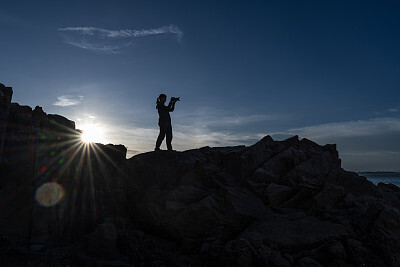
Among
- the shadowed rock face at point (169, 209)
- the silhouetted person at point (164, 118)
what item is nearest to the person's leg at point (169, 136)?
the silhouetted person at point (164, 118)

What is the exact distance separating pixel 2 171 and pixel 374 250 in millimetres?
12995

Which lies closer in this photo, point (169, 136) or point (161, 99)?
point (161, 99)

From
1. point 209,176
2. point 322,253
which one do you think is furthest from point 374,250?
point 209,176

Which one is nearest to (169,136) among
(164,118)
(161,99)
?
(164,118)

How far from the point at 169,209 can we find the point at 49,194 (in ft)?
14.6

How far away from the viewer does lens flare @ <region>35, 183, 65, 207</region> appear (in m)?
9.41

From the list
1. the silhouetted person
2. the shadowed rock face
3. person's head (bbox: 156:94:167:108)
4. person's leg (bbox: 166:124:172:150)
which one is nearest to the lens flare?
the shadowed rock face

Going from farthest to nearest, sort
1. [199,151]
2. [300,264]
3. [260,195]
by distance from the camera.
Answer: [199,151] → [260,195] → [300,264]

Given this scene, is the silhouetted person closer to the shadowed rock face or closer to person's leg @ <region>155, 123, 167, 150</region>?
person's leg @ <region>155, 123, 167, 150</region>

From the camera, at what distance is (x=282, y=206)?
10914 mm

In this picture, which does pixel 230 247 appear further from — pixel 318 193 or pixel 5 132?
pixel 5 132

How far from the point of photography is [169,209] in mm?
10047

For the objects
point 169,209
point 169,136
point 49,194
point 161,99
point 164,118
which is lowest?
point 169,209

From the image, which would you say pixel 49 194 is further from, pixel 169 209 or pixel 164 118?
pixel 164 118
